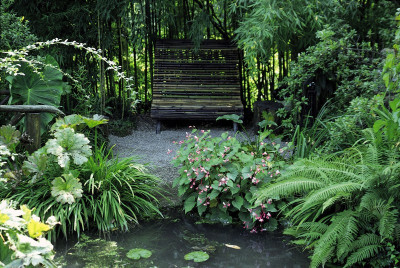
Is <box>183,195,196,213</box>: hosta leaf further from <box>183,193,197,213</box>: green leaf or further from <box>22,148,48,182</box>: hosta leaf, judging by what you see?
<box>22,148,48,182</box>: hosta leaf

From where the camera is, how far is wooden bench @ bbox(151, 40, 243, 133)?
628 cm

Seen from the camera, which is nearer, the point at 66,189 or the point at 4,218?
the point at 4,218

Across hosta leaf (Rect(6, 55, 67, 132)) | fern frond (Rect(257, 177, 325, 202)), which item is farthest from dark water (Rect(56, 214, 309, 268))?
hosta leaf (Rect(6, 55, 67, 132))

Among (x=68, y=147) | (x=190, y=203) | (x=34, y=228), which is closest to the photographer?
(x=34, y=228)

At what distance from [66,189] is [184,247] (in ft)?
3.09

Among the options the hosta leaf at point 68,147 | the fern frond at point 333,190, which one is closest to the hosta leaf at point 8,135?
the hosta leaf at point 68,147

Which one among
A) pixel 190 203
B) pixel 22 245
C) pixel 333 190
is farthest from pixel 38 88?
pixel 333 190

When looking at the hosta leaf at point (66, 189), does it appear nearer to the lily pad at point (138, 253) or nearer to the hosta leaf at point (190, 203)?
the lily pad at point (138, 253)

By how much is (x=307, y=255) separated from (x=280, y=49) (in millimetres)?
2956

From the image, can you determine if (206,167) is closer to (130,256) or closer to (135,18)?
(130,256)

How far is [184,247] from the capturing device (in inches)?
128

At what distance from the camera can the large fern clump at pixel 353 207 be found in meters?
2.70

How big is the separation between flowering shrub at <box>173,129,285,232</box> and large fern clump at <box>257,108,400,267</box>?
313 millimetres

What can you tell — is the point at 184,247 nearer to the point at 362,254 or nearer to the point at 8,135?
the point at 362,254
